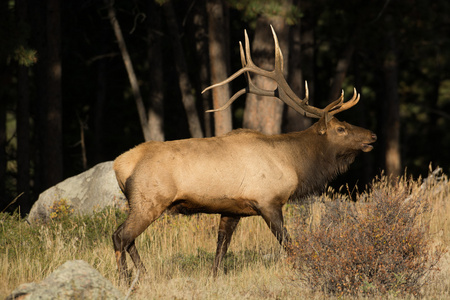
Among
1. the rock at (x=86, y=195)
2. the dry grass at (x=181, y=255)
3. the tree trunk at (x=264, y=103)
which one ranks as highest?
the tree trunk at (x=264, y=103)

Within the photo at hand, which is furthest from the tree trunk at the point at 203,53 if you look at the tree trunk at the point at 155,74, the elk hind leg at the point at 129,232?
the elk hind leg at the point at 129,232

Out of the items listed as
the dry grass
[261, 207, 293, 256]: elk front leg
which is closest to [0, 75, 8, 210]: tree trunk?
the dry grass

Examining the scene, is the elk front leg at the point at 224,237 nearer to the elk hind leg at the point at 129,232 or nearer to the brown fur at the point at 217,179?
the brown fur at the point at 217,179

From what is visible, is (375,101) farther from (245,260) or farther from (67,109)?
(245,260)

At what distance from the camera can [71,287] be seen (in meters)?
5.29

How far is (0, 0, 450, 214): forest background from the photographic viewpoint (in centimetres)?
1333

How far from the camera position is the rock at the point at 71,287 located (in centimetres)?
515

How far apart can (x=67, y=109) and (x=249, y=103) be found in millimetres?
12009

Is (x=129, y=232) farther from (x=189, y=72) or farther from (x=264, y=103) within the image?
(x=189, y=72)

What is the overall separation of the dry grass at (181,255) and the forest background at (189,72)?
299 centimetres

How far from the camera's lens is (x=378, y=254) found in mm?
6227

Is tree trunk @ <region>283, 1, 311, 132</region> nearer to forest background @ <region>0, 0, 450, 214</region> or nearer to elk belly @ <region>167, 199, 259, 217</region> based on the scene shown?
forest background @ <region>0, 0, 450, 214</region>

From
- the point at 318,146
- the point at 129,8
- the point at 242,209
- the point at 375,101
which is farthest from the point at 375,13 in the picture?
the point at 242,209

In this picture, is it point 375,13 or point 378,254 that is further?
point 375,13
